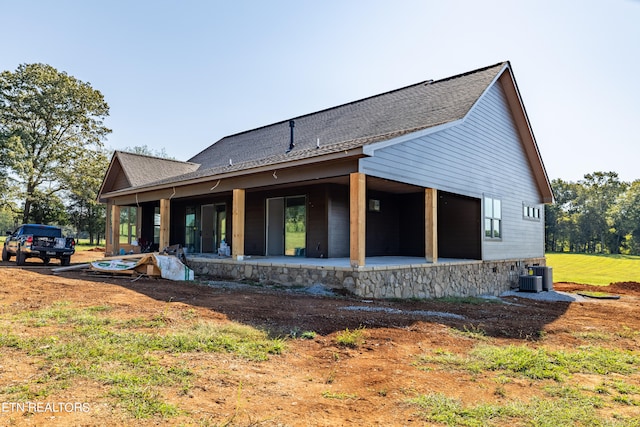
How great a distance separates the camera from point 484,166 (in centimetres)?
1274

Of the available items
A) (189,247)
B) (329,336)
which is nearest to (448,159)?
(329,336)

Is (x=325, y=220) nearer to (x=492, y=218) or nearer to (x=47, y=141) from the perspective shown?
(x=492, y=218)

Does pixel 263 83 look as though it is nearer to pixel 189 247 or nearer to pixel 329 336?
pixel 189 247

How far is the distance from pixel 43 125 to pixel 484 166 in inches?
1192

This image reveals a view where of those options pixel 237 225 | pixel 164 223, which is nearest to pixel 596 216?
pixel 237 225

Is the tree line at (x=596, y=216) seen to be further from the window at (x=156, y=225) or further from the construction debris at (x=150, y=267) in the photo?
the construction debris at (x=150, y=267)

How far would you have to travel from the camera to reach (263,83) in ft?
57.0

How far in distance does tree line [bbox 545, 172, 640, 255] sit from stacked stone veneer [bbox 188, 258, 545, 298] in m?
48.9

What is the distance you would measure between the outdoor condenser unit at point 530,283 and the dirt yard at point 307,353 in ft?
15.4

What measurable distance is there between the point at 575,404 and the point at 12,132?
3361 centimetres

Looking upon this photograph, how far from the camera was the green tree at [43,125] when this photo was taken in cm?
2681

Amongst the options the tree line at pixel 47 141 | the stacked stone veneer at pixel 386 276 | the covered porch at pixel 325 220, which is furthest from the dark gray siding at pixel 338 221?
the tree line at pixel 47 141

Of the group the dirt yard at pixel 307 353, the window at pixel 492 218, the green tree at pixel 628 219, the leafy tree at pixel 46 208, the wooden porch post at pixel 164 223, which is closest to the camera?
the dirt yard at pixel 307 353

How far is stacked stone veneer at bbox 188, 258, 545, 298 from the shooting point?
8367 mm
